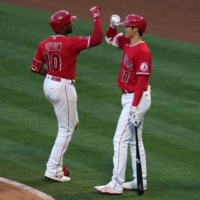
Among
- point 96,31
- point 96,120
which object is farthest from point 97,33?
point 96,120

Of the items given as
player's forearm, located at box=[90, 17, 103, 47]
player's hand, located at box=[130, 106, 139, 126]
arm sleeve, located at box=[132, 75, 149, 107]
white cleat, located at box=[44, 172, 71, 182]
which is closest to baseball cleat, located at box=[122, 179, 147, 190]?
white cleat, located at box=[44, 172, 71, 182]

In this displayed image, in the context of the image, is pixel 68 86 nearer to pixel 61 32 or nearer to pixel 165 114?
pixel 61 32

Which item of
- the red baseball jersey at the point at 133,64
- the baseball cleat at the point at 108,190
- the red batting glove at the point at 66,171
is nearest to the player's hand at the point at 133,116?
the red baseball jersey at the point at 133,64

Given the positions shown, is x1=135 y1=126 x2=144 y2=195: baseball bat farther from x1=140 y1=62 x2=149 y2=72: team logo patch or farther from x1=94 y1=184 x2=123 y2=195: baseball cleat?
x1=140 y1=62 x2=149 y2=72: team logo patch

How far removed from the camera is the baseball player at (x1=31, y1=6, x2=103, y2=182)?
7.50 meters

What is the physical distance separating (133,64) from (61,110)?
1037 mm

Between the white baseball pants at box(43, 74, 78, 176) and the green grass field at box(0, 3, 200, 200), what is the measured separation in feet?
0.73

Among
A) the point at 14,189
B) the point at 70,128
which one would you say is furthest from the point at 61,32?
the point at 14,189

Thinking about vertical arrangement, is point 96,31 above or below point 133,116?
above

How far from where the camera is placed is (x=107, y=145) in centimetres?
895

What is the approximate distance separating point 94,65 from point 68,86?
5.53 meters

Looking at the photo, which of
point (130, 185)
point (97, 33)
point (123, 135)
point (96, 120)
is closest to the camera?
point (123, 135)

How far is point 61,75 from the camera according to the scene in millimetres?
7562

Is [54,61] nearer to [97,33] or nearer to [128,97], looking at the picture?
[97,33]
